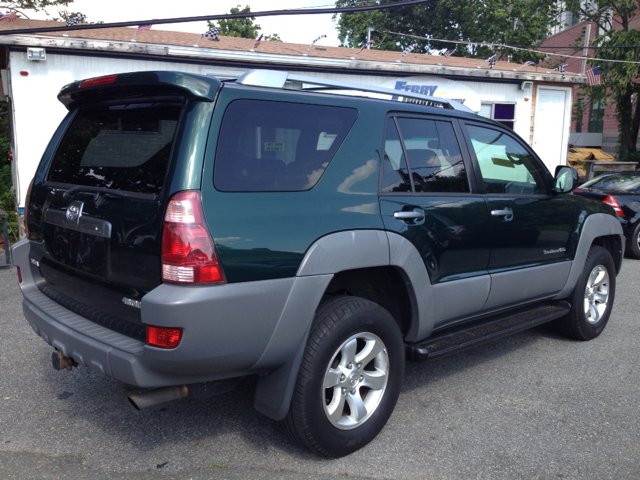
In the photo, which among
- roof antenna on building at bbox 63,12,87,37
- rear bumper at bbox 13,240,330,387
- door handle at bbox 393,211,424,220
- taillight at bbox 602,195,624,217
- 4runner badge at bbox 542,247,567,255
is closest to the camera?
rear bumper at bbox 13,240,330,387

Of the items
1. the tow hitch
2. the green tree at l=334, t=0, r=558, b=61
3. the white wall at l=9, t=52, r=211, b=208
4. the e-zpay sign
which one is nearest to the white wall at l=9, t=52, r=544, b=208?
the white wall at l=9, t=52, r=211, b=208

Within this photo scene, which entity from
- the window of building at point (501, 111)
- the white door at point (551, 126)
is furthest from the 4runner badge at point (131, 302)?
the white door at point (551, 126)

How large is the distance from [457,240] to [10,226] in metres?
8.52

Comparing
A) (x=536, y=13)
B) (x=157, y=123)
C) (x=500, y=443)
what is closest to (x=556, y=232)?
(x=500, y=443)

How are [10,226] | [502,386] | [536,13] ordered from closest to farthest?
[502,386] → [10,226] → [536,13]

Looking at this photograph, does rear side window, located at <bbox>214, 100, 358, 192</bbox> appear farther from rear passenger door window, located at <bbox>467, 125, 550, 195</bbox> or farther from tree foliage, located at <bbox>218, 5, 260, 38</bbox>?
tree foliage, located at <bbox>218, 5, 260, 38</bbox>

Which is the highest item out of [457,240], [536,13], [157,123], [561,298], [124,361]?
[536,13]

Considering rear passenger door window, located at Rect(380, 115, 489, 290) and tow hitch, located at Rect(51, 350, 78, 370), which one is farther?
rear passenger door window, located at Rect(380, 115, 489, 290)

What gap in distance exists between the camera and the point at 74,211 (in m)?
2.90

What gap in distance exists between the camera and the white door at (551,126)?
1500cm

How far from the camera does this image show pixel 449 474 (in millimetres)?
2900

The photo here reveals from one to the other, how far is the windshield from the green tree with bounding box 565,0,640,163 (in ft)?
38.2

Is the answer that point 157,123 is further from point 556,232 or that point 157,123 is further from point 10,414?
point 556,232

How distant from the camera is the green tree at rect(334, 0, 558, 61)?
2784 cm
